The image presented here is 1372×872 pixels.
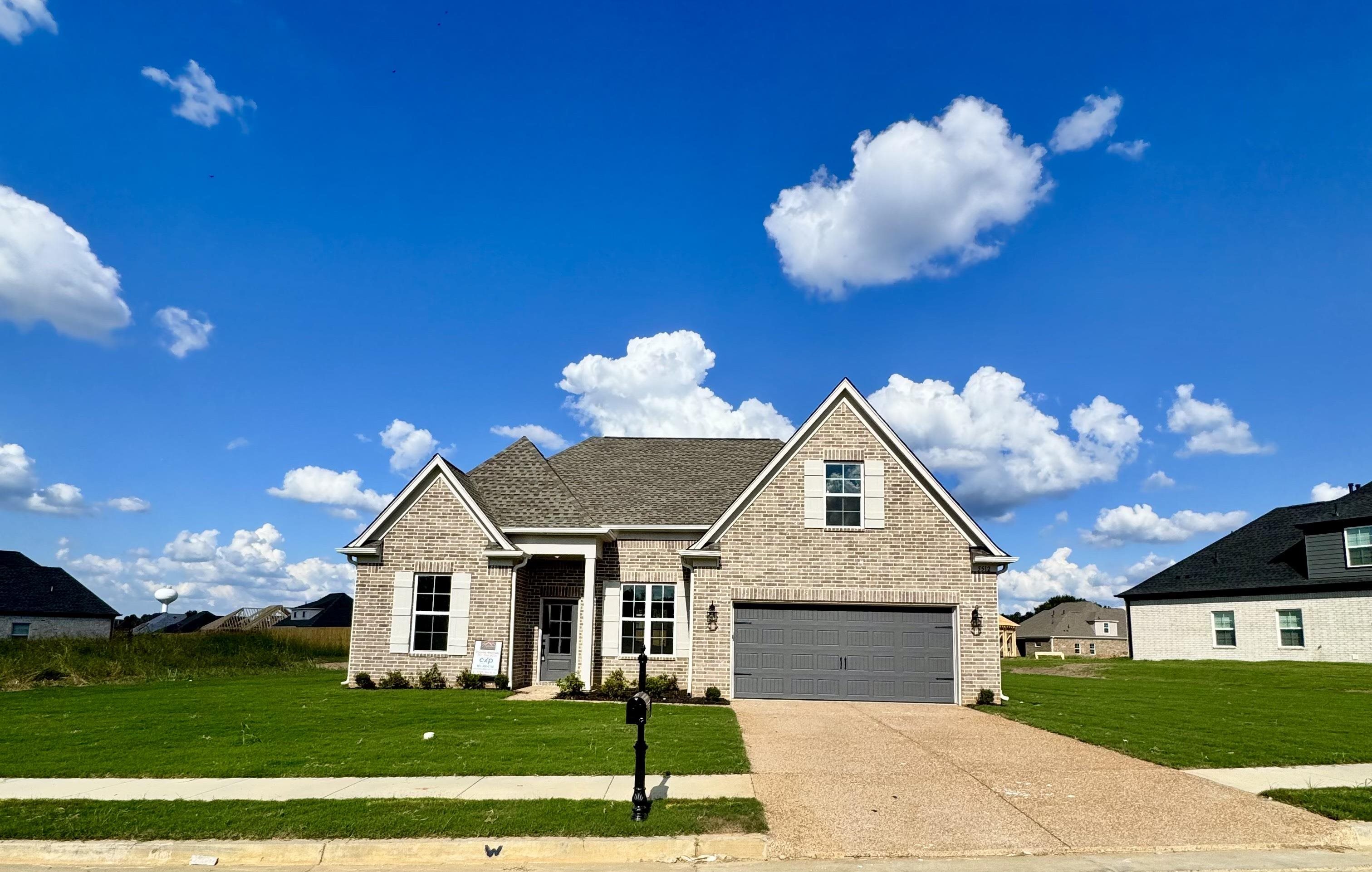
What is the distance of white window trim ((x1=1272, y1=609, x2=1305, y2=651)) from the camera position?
31328 millimetres

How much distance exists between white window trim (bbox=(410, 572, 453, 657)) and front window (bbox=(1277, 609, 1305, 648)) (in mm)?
30888

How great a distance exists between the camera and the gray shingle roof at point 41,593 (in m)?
44.9

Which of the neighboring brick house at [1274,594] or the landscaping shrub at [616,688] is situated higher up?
the neighboring brick house at [1274,594]

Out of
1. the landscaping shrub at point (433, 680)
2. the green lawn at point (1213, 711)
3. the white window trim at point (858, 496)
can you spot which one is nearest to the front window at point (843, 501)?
the white window trim at point (858, 496)

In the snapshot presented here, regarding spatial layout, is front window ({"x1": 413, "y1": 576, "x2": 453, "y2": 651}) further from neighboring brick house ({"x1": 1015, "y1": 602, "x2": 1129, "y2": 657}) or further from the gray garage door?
neighboring brick house ({"x1": 1015, "y1": 602, "x2": 1129, "y2": 657})

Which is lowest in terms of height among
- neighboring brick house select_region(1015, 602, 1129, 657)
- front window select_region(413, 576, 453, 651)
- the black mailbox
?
neighboring brick house select_region(1015, 602, 1129, 657)

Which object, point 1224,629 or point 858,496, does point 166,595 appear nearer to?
point 858,496

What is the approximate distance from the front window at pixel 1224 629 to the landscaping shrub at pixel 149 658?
35.7 meters

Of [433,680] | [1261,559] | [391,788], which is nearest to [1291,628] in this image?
[1261,559]

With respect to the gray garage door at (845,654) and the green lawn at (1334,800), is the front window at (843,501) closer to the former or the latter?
the gray garage door at (845,654)

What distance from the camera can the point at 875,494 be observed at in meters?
19.6

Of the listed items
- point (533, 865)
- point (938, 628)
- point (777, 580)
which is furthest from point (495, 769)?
point (938, 628)

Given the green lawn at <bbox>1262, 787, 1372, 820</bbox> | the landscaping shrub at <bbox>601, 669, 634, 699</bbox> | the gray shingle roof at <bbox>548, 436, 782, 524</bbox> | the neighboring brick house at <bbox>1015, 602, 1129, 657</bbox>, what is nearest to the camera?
the green lawn at <bbox>1262, 787, 1372, 820</bbox>

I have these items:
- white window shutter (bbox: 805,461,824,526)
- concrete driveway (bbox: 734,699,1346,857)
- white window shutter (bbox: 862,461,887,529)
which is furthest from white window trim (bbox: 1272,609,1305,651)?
concrete driveway (bbox: 734,699,1346,857)
